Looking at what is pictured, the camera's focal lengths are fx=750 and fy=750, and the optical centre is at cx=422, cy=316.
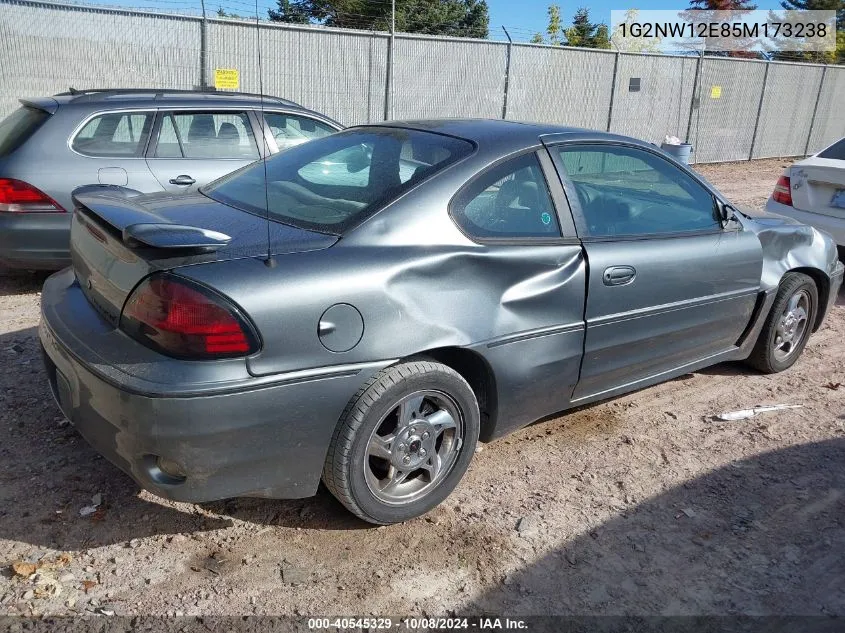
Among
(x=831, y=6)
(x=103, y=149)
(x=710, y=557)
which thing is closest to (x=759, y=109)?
(x=103, y=149)

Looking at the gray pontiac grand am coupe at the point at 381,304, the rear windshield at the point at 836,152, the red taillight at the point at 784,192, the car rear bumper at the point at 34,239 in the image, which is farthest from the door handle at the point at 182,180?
the rear windshield at the point at 836,152

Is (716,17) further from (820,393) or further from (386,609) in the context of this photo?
(386,609)

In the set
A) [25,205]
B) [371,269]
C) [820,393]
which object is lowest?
[820,393]

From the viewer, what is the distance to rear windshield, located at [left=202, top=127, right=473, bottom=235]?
10.2 ft

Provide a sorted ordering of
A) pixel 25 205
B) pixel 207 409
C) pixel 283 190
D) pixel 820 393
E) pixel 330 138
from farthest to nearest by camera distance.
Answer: pixel 25 205, pixel 820 393, pixel 330 138, pixel 283 190, pixel 207 409

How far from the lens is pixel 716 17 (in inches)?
1903

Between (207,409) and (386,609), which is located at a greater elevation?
(207,409)

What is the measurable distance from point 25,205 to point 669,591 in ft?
16.6

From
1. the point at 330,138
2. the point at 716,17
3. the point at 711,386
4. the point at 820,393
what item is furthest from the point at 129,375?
the point at 716,17

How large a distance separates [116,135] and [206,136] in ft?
2.43

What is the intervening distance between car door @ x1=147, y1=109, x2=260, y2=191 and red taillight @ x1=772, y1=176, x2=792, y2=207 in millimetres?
5055

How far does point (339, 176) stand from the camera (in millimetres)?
3502

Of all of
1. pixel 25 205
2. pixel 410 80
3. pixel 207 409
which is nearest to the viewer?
pixel 207 409

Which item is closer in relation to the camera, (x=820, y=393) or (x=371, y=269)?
(x=371, y=269)
